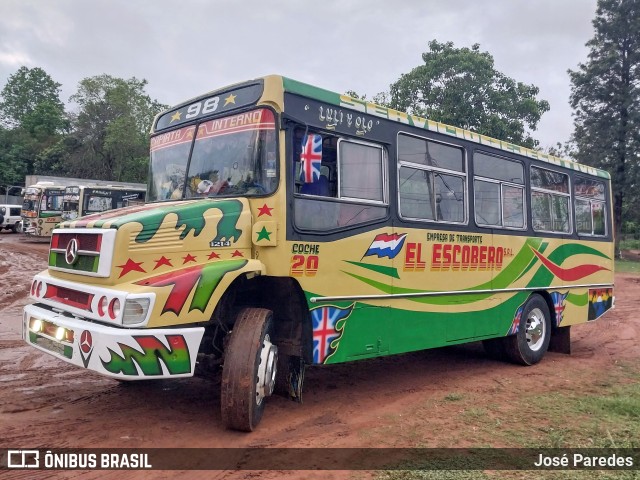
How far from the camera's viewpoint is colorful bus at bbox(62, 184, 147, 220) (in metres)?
26.4

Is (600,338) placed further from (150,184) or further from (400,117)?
(150,184)

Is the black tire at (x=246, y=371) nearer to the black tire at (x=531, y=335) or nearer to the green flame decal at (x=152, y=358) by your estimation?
the green flame decal at (x=152, y=358)

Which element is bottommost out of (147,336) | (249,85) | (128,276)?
(147,336)

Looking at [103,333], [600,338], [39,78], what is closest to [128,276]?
[103,333]

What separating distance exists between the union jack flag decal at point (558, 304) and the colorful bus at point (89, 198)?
21.7m

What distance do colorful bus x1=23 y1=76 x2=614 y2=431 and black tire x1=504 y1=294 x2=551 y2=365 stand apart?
1.79 ft

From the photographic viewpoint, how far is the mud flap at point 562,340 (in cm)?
942

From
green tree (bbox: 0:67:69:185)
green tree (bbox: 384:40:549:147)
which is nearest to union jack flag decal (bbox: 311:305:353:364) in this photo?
green tree (bbox: 384:40:549:147)

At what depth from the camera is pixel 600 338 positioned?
1098 cm

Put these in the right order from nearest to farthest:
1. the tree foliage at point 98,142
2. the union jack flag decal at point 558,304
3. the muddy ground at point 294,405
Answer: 1. the muddy ground at point 294,405
2. the union jack flag decal at point 558,304
3. the tree foliage at point 98,142

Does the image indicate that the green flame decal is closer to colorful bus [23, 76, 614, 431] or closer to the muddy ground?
colorful bus [23, 76, 614, 431]

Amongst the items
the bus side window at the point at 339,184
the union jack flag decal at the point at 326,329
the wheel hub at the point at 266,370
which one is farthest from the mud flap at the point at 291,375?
the bus side window at the point at 339,184

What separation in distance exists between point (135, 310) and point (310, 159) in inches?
83.4

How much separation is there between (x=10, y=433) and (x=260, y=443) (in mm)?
2067
